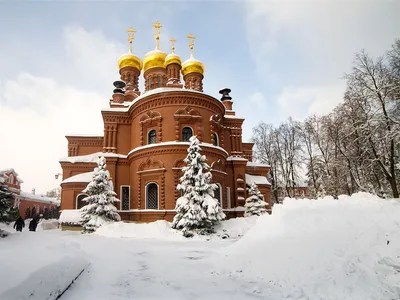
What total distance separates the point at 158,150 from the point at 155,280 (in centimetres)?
1318

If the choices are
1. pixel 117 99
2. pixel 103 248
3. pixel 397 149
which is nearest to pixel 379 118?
pixel 397 149

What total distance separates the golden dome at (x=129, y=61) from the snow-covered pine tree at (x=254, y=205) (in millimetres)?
18240

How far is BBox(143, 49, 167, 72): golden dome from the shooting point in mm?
29016

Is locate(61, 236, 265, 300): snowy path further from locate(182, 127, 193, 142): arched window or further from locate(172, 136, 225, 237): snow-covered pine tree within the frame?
locate(182, 127, 193, 142): arched window

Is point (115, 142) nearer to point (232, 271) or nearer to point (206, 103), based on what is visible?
point (206, 103)

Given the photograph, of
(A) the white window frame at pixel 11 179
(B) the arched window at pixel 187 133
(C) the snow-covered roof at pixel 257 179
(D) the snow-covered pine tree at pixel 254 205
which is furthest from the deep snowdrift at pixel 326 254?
(A) the white window frame at pixel 11 179

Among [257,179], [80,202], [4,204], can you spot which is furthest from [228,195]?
[4,204]

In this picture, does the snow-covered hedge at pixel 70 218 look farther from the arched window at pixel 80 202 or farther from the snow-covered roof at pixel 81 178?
the snow-covered roof at pixel 81 178

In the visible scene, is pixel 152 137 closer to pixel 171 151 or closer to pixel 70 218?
pixel 171 151

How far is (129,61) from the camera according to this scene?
3031 cm

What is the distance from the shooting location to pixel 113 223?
16500 mm

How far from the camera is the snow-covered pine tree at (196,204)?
14.3 metres

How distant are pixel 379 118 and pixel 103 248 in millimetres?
14220

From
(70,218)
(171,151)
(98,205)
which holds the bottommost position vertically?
(70,218)
